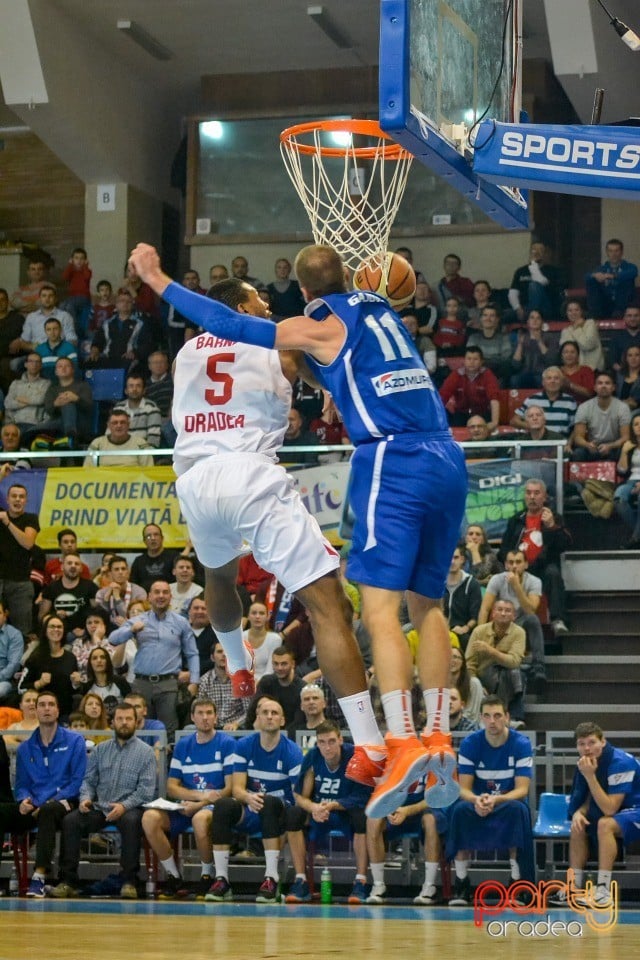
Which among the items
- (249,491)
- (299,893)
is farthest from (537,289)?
(249,491)

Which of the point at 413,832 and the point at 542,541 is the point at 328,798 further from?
the point at 542,541

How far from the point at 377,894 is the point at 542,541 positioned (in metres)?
4.95

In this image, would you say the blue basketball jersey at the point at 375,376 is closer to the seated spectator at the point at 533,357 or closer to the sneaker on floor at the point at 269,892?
the sneaker on floor at the point at 269,892

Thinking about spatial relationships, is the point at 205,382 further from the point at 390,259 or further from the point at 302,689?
the point at 302,689

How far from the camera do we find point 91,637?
1546 cm

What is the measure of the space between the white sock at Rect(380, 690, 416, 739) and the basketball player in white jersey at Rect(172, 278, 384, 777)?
0.84 feet

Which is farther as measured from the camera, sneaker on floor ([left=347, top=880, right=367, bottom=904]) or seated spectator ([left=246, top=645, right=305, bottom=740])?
seated spectator ([left=246, top=645, right=305, bottom=740])

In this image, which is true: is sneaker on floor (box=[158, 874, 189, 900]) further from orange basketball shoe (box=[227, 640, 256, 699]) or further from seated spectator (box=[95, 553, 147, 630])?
orange basketball shoe (box=[227, 640, 256, 699])

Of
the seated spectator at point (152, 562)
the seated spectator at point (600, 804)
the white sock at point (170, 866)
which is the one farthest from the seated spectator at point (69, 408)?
the seated spectator at point (600, 804)

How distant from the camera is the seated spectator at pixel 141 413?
18.2 m

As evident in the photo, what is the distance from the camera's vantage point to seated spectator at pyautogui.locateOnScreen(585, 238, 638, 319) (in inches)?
739

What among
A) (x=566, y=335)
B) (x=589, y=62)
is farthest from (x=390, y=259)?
(x=589, y=62)

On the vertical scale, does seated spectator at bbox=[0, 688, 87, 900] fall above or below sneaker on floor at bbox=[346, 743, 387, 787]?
below

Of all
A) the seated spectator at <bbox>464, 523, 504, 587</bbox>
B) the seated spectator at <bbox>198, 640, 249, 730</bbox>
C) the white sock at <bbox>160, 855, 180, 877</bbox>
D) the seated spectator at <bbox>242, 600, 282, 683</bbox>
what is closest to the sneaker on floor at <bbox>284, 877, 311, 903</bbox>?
the white sock at <bbox>160, 855, 180, 877</bbox>
